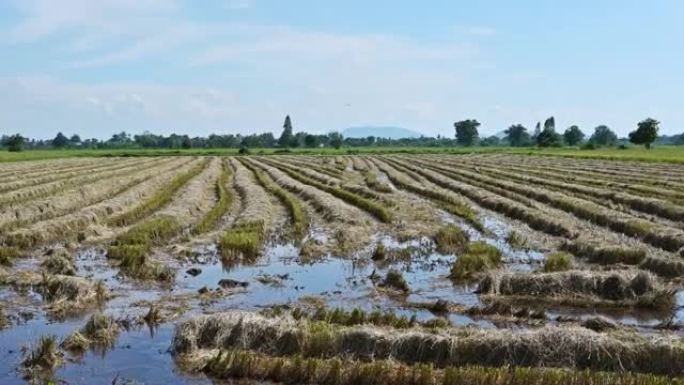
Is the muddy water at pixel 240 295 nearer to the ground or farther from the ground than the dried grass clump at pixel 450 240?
nearer to the ground

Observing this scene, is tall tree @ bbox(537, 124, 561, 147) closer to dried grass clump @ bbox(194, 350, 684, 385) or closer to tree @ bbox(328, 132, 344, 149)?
tree @ bbox(328, 132, 344, 149)

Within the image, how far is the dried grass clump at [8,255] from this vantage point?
1702 cm

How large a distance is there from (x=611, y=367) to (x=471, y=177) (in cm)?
3592

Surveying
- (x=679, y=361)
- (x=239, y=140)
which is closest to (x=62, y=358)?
(x=679, y=361)

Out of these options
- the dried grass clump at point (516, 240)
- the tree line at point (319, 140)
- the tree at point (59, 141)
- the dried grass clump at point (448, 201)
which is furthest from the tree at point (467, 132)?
the dried grass clump at point (516, 240)

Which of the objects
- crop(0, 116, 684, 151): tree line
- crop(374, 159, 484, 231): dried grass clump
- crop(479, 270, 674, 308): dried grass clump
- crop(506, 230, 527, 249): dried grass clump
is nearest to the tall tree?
crop(0, 116, 684, 151): tree line

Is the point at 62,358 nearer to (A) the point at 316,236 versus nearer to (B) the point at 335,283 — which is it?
(B) the point at 335,283

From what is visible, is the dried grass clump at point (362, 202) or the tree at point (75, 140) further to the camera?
the tree at point (75, 140)

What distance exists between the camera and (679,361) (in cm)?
970

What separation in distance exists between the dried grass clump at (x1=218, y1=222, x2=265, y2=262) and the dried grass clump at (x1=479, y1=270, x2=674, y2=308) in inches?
255

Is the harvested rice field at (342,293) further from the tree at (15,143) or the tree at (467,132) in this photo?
the tree at (467,132)

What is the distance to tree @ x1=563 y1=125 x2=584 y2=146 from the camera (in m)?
157

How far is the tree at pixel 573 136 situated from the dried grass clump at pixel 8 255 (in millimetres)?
151464

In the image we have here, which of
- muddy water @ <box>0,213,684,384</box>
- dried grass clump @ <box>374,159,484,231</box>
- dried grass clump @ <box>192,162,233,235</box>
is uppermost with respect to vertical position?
dried grass clump @ <box>192,162,233,235</box>
